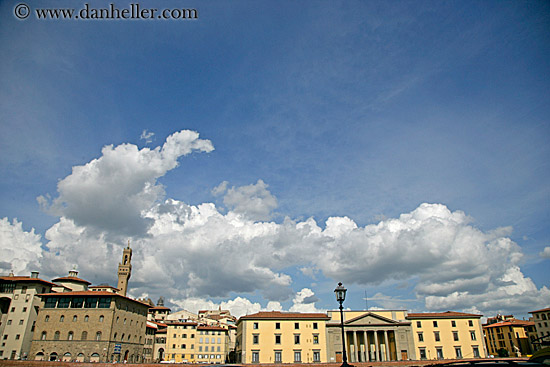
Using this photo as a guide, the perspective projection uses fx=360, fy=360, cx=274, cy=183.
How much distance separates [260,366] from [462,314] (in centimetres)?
4385

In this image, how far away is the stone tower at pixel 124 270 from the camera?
4228 inches

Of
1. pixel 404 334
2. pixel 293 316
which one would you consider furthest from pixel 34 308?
pixel 404 334

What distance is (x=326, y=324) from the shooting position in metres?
68.9

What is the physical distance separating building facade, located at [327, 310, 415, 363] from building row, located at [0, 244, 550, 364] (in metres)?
0.18

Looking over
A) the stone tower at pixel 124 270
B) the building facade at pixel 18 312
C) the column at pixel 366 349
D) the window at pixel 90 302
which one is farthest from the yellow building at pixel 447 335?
the stone tower at pixel 124 270

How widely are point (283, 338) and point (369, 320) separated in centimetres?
1742

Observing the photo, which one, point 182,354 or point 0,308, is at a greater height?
point 0,308

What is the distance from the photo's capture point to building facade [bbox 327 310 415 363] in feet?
225

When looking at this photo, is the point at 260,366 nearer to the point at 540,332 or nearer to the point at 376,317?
the point at 376,317

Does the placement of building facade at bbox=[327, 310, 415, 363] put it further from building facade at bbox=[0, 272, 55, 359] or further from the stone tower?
the stone tower

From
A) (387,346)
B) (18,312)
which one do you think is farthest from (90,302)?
(387,346)

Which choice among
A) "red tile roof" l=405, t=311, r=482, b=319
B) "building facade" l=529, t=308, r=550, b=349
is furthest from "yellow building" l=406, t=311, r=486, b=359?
"building facade" l=529, t=308, r=550, b=349

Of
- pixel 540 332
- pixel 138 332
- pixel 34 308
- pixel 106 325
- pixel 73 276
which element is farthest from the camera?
pixel 540 332

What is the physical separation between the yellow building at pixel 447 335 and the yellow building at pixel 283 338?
18.6 m
